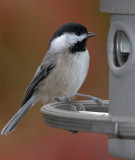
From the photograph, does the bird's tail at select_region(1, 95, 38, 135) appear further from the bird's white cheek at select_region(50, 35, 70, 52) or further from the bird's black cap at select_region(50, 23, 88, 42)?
the bird's black cap at select_region(50, 23, 88, 42)

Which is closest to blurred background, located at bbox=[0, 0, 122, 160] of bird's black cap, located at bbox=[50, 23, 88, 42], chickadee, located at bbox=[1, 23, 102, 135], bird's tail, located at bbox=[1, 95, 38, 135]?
bird's tail, located at bbox=[1, 95, 38, 135]

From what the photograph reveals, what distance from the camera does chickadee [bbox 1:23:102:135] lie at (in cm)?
454

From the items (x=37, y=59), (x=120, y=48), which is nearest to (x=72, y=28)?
(x=120, y=48)

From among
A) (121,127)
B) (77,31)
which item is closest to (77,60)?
(77,31)

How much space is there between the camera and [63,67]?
182 inches

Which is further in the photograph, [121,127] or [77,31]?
[77,31]

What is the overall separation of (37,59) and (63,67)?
0.90m

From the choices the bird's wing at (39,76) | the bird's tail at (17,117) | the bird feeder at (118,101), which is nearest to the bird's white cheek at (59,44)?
the bird's wing at (39,76)

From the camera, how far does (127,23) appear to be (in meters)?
3.66

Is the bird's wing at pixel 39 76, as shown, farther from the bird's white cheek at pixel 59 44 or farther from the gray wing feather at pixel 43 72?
the bird's white cheek at pixel 59 44

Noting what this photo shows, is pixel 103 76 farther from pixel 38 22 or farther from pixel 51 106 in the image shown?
pixel 51 106

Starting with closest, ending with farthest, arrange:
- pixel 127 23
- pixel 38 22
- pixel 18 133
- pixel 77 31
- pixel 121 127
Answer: pixel 121 127
pixel 127 23
pixel 77 31
pixel 18 133
pixel 38 22

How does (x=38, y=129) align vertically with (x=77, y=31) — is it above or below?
below

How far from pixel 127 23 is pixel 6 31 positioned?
2.05 metres
